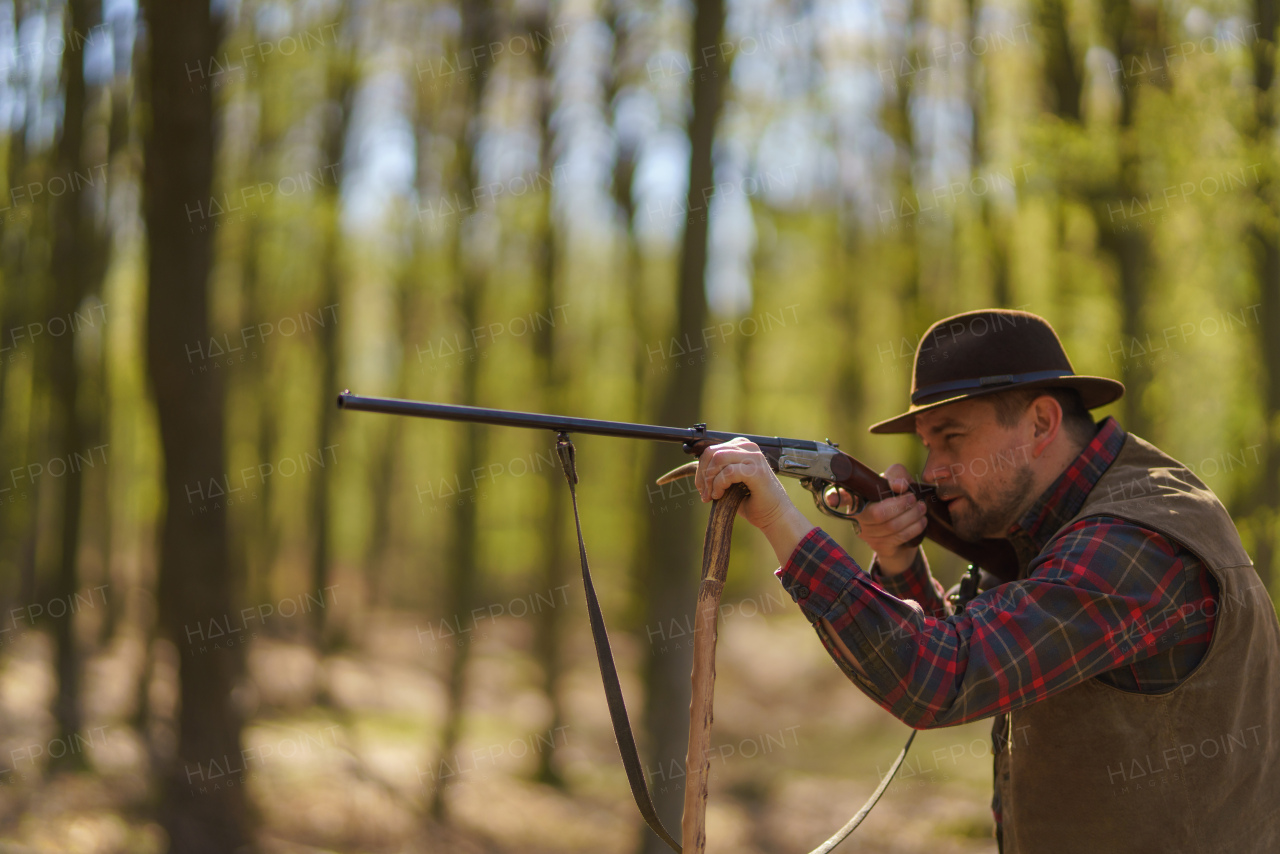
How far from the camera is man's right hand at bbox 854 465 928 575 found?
121 inches

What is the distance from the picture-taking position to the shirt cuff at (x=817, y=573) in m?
2.14

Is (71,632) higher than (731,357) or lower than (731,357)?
lower

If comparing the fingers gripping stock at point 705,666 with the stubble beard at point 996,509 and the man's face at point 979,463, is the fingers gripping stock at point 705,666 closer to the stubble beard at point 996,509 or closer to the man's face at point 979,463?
the man's face at point 979,463

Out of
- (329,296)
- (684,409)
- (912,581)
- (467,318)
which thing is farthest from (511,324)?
(912,581)

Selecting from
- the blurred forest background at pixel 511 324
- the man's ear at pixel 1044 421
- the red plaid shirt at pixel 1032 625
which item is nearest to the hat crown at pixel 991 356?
the man's ear at pixel 1044 421

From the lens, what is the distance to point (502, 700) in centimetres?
1942

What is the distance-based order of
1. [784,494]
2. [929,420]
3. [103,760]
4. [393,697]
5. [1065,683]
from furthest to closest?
[393,697] < [103,760] < [929,420] < [784,494] < [1065,683]

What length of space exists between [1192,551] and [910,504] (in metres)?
0.98

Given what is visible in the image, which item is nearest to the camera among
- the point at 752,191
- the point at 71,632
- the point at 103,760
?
the point at 103,760

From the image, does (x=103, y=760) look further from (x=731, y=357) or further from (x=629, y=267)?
(x=731, y=357)

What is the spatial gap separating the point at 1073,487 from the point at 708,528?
1238 millimetres

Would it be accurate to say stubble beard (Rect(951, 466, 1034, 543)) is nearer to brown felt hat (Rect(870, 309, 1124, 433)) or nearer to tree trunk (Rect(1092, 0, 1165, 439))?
brown felt hat (Rect(870, 309, 1124, 433))

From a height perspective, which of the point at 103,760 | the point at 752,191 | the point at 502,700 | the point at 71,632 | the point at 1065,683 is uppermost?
the point at 752,191

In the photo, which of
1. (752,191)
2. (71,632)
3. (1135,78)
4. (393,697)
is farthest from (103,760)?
(1135,78)
